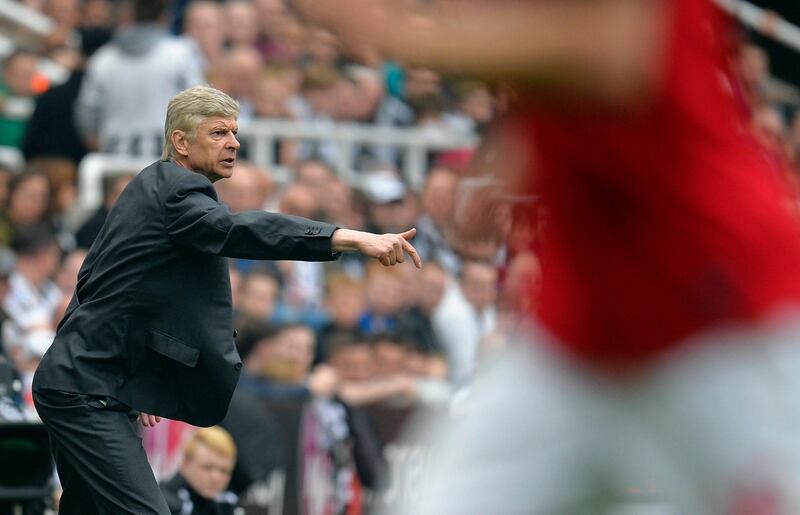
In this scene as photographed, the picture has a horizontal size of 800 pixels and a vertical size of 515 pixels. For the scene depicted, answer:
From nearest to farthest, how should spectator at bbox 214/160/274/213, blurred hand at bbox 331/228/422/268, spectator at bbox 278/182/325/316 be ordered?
blurred hand at bbox 331/228/422/268, spectator at bbox 214/160/274/213, spectator at bbox 278/182/325/316

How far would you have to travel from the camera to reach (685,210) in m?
3.42

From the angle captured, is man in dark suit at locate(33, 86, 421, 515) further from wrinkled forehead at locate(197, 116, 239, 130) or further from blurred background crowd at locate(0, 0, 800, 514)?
blurred background crowd at locate(0, 0, 800, 514)

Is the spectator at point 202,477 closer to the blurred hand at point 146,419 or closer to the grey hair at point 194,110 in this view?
the blurred hand at point 146,419

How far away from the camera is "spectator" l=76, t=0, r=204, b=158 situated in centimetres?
1011

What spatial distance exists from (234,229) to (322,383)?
4.43m

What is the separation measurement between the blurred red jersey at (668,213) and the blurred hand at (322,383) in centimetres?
555

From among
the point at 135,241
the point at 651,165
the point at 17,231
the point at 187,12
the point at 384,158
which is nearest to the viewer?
the point at 651,165

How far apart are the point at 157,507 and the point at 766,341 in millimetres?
2230

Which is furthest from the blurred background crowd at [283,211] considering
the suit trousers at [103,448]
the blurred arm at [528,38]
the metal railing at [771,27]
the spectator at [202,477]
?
the blurred arm at [528,38]

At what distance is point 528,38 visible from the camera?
127 inches

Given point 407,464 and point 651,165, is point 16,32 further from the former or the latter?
point 651,165

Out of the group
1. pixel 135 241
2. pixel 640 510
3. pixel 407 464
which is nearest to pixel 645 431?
pixel 640 510

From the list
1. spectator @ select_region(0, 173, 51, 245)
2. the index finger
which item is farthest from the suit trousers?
spectator @ select_region(0, 173, 51, 245)

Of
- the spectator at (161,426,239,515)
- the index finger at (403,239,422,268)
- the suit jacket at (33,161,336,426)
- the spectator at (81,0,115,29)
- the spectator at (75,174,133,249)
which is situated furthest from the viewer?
the spectator at (81,0,115,29)
